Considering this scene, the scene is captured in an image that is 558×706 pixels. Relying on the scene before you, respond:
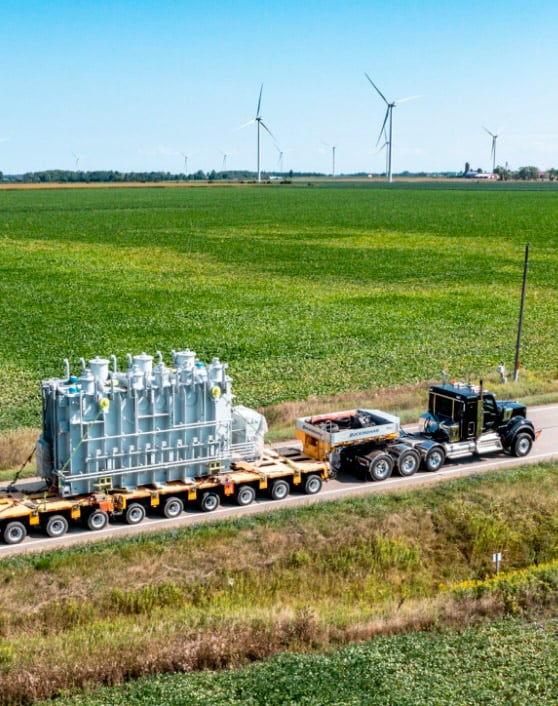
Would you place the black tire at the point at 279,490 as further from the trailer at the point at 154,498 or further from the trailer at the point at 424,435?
the trailer at the point at 424,435

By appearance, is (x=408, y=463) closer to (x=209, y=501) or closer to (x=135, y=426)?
(x=209, y=501)

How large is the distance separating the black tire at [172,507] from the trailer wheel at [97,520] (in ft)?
4.68

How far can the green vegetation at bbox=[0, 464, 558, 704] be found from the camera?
14.9 metres

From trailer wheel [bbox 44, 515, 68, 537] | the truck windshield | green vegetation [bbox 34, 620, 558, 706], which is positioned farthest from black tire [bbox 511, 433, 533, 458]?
trailer wheel [bbox 44, 515, 68, 537]

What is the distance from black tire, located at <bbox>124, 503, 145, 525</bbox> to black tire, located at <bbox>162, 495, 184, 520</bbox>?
0.60 meters

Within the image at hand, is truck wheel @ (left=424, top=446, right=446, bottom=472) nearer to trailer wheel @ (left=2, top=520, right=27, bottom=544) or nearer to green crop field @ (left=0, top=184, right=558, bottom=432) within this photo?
green crop field @ (left=0, top=184, right=558, bottom=432)

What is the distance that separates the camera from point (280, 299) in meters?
55.1

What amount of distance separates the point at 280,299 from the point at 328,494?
32.2 metres

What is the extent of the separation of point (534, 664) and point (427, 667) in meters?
1.76

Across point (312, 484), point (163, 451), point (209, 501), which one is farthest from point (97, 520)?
point (312, 484)

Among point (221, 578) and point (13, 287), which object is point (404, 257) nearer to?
point (13, 287)

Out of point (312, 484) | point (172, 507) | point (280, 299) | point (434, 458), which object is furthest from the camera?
point (280, 299)

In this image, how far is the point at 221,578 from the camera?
18.8 m

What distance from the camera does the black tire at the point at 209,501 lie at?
21938 millimetres
